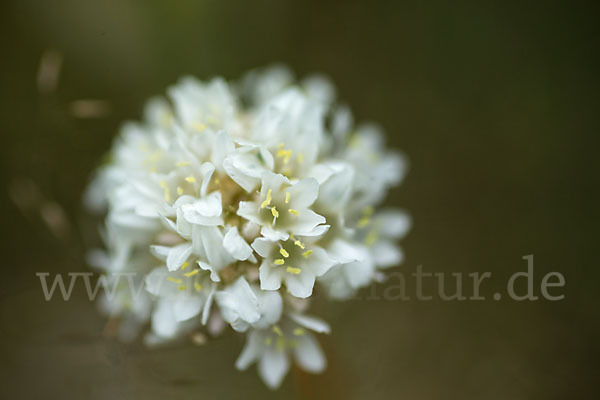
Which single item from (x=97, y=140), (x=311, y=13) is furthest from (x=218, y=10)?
(x=97, y=140)

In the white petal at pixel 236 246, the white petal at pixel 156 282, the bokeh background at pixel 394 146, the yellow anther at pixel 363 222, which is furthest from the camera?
the bokeh background at pixel 394 146

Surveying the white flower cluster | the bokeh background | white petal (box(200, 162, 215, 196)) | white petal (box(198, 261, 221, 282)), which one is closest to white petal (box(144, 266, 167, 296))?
the white flower cluster

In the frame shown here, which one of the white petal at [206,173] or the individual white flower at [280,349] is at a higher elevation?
the white petal at [206,173]

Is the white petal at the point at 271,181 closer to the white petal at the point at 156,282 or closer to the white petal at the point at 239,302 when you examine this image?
the white petal at the point at 239,302

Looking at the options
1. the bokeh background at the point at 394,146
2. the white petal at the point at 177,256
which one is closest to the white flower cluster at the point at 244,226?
the white petal at the point at 177,256

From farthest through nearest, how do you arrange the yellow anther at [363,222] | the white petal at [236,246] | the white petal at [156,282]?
the yellow anther at [363,222], the white petal at [156,282], the white petal at [236,246]

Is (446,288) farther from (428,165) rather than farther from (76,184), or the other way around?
(76,184)

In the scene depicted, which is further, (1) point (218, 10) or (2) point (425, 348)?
(1) point (218, 10)

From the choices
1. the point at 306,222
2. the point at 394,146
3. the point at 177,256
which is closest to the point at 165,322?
the point at 177,256
